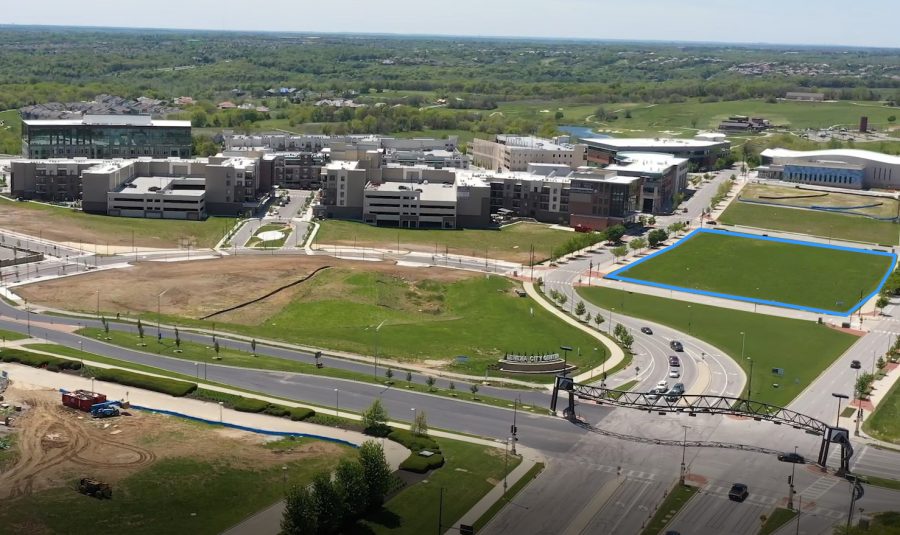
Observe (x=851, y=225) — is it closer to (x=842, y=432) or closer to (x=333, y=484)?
(x=842, y=432)

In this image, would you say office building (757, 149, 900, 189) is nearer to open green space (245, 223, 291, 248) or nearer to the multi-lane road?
open green space (245, 223, 291, 248)

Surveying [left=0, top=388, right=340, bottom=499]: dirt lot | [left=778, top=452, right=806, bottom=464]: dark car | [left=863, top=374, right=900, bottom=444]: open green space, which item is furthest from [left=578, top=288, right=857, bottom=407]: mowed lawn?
[left=0, top=388, right=340, bottom=499]: dirt lot

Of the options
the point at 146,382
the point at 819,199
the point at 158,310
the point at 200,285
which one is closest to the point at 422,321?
the point at 200,285

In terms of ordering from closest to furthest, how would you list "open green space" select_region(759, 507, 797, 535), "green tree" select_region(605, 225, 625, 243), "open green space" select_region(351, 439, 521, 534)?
1. "open green space" select_region(351, 439, 521, 534)
2. "open green space" select_region(759, 507, 797, 535)
3. "green tree" select_region(605, 225, 625, 243)

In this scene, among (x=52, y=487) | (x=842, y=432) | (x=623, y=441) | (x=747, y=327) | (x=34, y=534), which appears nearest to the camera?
(x=34, y=534)

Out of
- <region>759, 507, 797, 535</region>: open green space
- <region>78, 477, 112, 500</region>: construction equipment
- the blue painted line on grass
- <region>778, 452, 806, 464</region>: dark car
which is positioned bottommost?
<region>759, 507, 797, 535</region>: open green space

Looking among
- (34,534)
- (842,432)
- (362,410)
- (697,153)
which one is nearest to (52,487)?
(34,534)
